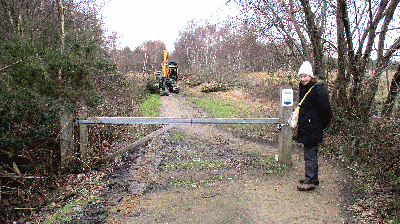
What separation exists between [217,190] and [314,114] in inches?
79.1

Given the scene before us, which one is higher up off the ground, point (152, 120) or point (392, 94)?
point (392, 94)

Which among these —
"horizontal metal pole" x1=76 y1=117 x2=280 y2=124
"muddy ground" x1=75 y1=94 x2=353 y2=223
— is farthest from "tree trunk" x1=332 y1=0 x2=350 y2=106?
"horizontal metal pole" x1=76 y1=117 x2=280 y2=124

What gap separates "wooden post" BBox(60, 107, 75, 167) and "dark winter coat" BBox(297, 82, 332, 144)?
13.3 feet

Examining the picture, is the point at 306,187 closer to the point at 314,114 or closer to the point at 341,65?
the point at 314,114

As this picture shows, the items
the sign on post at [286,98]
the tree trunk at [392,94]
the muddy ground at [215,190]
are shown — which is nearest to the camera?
the muddy ground at [215,190]

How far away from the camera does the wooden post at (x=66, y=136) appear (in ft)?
17.7

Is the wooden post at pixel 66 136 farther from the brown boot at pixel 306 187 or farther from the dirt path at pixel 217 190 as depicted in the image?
the brown boot at pixel 306 187

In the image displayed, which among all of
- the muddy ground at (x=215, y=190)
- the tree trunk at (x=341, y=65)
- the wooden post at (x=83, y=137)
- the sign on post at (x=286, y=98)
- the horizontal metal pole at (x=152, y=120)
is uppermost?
the tree trunk at (x=341, y=65)

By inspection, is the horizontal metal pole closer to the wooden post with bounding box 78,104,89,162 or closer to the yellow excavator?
the wooden post with bounding box 78,104,89,162

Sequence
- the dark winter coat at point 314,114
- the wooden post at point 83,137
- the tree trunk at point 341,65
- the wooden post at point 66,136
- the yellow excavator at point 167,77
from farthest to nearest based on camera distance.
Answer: the yellow excavator at point 167,77 → the tree trunk at point 341,65 → the wooden post at point 83,137 → the wooden post at point 66,136 → the dark winter coat at point 314,114

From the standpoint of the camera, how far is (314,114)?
193 inches

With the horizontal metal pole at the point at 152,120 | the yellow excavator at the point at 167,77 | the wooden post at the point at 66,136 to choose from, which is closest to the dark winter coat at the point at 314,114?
the horizontal metal pole at the point at 152,120

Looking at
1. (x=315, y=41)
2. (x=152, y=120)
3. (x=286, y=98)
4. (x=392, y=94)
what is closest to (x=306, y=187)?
(x=286, y=98)

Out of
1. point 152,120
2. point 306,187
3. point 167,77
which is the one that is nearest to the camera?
point 306,187
